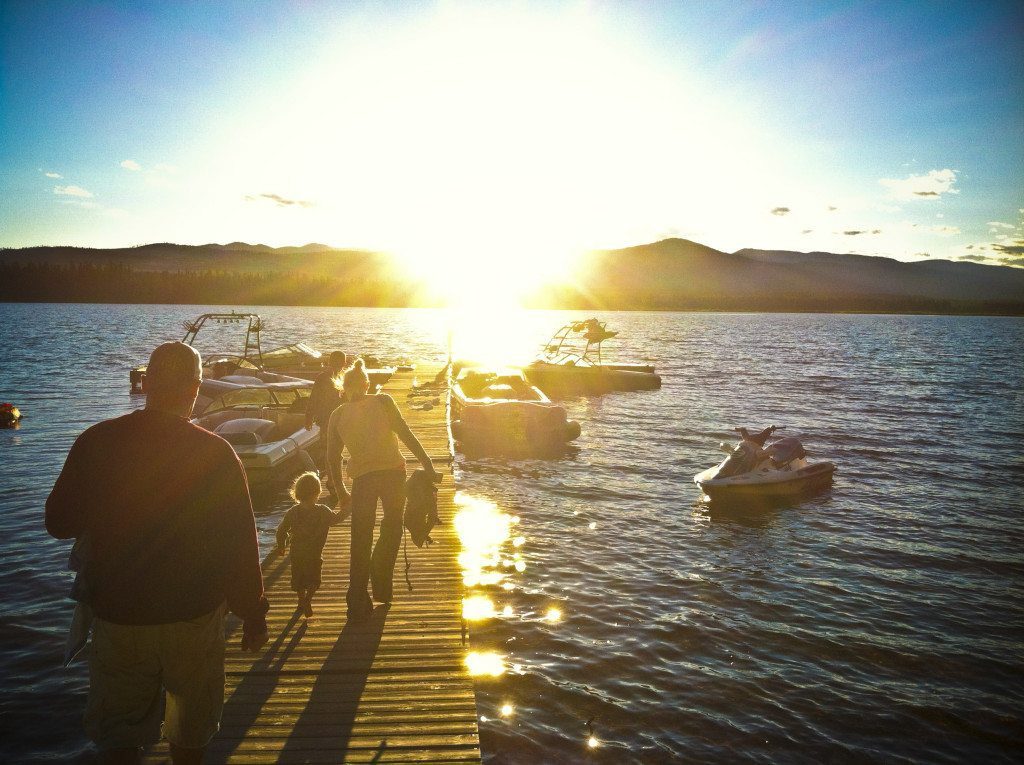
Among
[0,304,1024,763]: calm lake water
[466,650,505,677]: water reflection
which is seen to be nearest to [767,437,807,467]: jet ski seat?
[0,304,1024,763]: calm lake water

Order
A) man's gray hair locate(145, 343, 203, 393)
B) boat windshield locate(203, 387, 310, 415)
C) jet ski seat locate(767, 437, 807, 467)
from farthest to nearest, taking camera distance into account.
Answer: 1. boat windshield locate(203, 387, 310, 415)
2. jet ski seat locate(767, 437, 807, 467)
3. man's gray hair locate(145, 343, 203, 393)

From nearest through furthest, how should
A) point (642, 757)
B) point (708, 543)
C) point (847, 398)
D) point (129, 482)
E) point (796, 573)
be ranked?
point (129, 482) → point (642, 757) → point (796, 573) → point (708, 543) → point (847, 398)

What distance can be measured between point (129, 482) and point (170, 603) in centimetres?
65

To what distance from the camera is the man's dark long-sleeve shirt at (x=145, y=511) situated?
3260mm

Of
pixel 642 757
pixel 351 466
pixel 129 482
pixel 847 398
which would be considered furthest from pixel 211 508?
pixel 847 398

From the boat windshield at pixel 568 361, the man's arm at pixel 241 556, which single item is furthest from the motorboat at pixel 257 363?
the man's arm at pixel 241 556

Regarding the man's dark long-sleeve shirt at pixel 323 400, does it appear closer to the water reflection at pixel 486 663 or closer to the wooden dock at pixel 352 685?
the wooden dock at pixel 352 685

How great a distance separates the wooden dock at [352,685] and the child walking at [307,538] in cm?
43

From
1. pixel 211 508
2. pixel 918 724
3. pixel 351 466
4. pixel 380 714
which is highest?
pixel 211 508

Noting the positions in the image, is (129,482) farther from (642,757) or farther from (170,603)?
(642,757)

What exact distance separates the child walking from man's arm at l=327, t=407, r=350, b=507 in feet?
0.94

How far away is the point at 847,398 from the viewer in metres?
39.7

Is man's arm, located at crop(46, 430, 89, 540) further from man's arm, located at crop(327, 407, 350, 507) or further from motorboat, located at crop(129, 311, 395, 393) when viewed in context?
motorboat, located at crop(129, 311, 395, 393)

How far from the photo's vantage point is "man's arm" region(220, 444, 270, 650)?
3494mm
